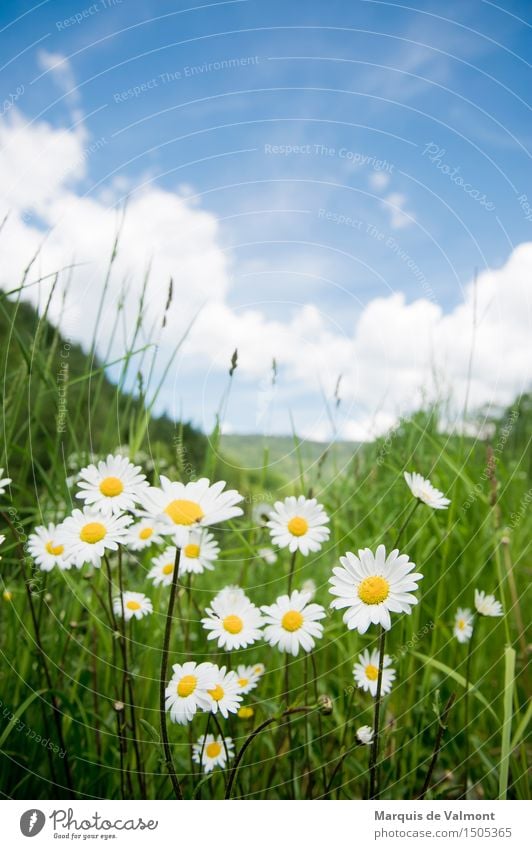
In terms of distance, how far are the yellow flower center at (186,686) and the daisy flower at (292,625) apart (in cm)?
10

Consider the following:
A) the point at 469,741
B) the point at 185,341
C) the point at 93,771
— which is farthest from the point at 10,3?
the point at 469,741

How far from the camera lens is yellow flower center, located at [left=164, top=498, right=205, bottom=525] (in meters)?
0.52

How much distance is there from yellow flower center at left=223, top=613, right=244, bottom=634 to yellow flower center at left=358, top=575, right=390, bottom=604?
0.58 ft

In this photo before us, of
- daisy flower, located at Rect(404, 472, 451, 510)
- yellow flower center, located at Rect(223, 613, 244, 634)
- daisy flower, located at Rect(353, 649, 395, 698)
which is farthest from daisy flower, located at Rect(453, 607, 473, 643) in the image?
yellow flower center, located at Rect(223, 613, 244, 634)

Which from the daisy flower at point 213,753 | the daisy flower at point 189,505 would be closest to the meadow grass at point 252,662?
the daisy flower at point 213,753

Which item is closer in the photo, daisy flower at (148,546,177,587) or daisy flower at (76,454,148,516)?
daisy flower at (76,454,148,516)

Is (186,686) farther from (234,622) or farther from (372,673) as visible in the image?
(372,673)

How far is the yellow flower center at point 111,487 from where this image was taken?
0.64 metres

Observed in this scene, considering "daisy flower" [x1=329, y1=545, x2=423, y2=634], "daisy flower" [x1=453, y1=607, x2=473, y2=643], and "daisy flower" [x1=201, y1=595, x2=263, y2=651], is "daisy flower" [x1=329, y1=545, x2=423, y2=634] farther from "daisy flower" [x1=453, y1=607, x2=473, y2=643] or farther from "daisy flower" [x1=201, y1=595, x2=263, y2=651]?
"daisy flower" [x1=453, y1=607, x2=473, y2=643]

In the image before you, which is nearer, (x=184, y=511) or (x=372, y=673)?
(x=184, y=511)

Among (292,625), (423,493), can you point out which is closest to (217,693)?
(292,625)

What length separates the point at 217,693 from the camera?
0.62m

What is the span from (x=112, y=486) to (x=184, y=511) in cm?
16

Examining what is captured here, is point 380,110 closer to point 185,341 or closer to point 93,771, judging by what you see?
point 185,341
